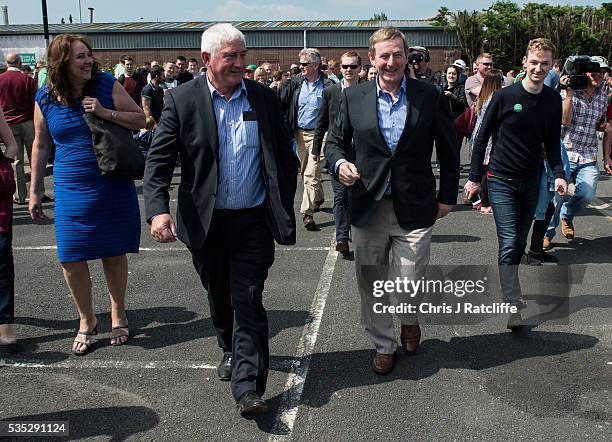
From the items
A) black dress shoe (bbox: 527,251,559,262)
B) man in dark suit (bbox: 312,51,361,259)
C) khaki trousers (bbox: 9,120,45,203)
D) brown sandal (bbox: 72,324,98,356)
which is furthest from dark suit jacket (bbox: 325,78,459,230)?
khaki trousers (bbox: 9,120,45,203)

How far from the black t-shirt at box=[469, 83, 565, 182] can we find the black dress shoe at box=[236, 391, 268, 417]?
7.30 ft

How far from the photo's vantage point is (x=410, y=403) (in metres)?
3.46

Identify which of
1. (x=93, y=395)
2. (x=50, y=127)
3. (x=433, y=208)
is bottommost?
(x=93, y=395)

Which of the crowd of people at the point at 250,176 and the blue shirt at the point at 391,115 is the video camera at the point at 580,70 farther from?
the blue shirt at the point at 391,115

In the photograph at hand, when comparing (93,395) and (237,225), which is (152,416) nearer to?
(93,395)

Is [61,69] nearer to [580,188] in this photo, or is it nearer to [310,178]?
[310,178]

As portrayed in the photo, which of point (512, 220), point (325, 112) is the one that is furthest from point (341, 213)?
point (512, 220)

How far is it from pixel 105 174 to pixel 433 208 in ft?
6.69

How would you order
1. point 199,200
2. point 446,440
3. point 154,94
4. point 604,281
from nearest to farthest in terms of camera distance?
point 446,440 < point 199,200 < point 604,281 < point 154,94

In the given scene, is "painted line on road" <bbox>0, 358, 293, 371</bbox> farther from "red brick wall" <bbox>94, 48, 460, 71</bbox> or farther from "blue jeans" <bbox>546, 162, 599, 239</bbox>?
"red brick wall" <bbox>94, 48, 460, 71</bbox>

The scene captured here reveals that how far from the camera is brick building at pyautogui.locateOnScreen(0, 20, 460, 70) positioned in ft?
140

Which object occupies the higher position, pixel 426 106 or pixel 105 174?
pixel 426 106

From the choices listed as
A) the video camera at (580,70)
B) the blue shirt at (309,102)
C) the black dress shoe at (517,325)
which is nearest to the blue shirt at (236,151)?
the black dress shoe at (517,325)

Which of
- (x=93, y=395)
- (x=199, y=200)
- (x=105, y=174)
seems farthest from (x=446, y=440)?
(x=105, y=174)
